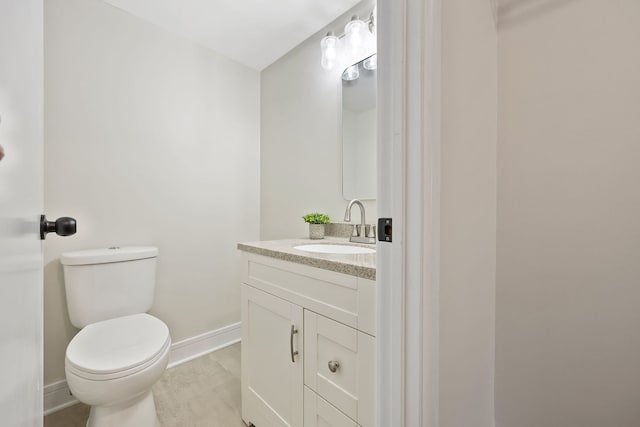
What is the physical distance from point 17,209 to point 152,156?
1.60 meters

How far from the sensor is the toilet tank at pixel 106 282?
1327 mm

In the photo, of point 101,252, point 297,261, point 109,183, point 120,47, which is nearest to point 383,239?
point 297,261

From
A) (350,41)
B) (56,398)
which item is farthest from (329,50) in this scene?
(56,398)

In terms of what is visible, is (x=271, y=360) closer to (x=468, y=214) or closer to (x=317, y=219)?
(x=317, y=219)

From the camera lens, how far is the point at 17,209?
0.33 metres

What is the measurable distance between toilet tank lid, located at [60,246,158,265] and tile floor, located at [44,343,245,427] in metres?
0.78

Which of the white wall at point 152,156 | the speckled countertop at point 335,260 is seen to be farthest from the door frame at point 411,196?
the white wall at point 152,156

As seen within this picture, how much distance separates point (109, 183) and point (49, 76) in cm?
58

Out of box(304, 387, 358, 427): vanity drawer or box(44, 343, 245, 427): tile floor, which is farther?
box(44, 343, 245, 427): tile floor

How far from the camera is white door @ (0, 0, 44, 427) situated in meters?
0.27

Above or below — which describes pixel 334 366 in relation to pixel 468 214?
below

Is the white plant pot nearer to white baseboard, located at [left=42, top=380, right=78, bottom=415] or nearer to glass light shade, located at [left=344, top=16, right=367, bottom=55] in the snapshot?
glass light shade, located at [left=344, top=16, right=367, bottom=55]

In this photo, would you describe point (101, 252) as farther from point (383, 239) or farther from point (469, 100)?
point (469, 100)

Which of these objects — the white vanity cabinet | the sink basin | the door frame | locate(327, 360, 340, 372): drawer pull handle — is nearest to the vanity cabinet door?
→ the white vanity cabinet
